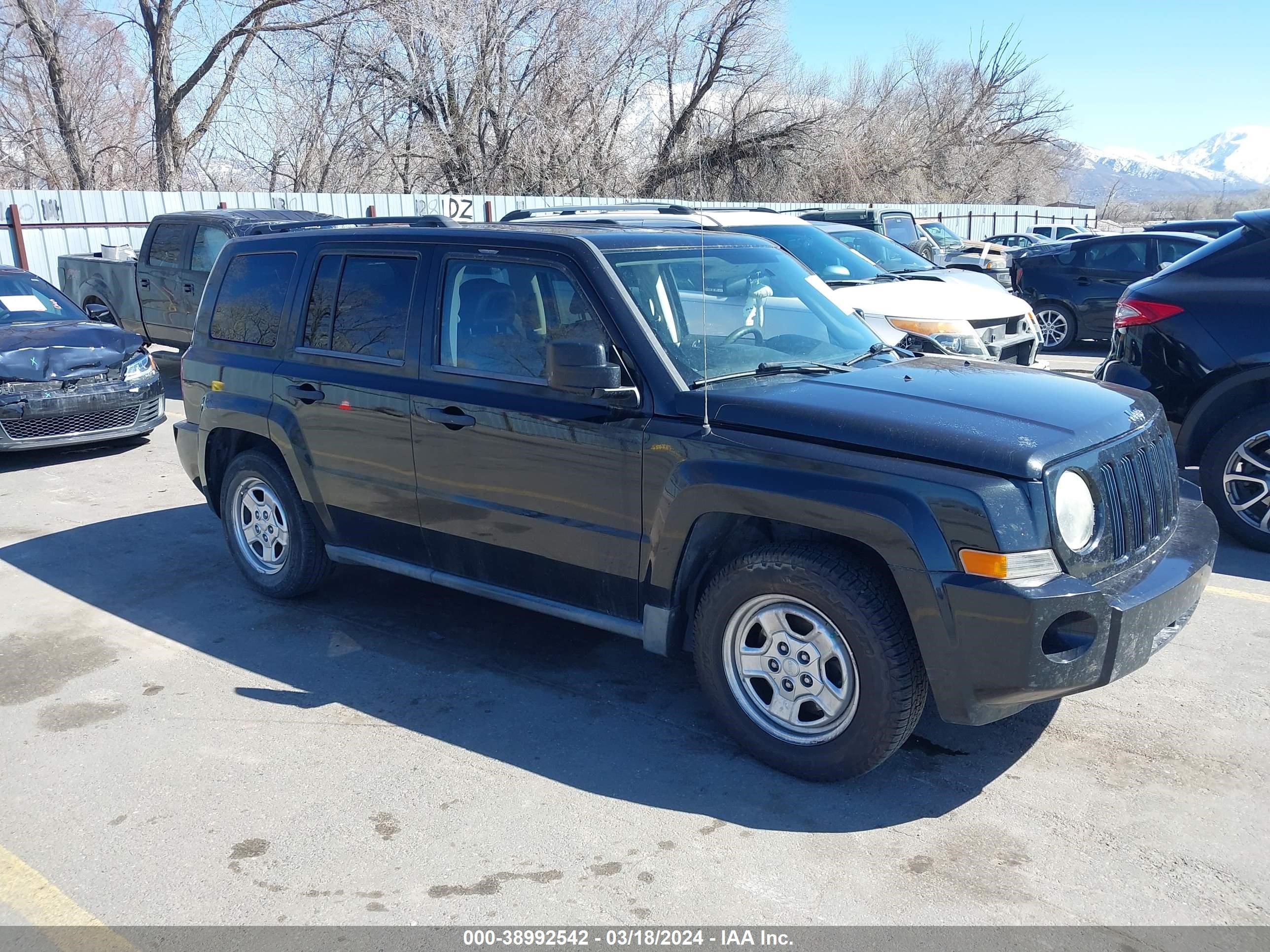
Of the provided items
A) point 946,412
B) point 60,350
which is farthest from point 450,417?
point 60,350

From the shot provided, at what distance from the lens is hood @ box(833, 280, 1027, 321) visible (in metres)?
9.12

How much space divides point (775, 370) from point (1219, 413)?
3.63 metres

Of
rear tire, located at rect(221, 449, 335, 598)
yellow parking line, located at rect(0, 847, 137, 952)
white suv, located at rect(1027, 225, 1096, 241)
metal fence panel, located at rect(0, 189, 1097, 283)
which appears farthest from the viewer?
white suv, located at rect(1027, 225, 1096, 241)

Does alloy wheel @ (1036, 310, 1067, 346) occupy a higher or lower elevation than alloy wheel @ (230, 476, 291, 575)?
higher

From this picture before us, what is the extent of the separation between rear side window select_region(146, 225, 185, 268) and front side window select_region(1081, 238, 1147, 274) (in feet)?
39.6

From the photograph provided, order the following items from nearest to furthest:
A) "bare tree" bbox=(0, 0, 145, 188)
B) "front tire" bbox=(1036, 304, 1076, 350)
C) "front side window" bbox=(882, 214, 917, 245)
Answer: "front tire" bbox=(1036, 304, 1076, 350)
"front side window" bbox=(882, 214, 917, 245)
"bare tree" bbox=(0, 0, 145, 188)

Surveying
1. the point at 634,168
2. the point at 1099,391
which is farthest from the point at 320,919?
the point at 634,168

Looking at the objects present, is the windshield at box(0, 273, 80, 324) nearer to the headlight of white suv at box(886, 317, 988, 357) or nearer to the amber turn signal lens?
the headlight of white suv at box(886, 317, 988, 357)

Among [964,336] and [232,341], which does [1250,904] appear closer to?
[232,341]

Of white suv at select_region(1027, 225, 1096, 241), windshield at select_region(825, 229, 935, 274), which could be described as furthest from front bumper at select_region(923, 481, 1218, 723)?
white suv at select_region(1027, 225, 1096, 241)

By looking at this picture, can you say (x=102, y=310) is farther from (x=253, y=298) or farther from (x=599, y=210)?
(x=599, y=210)

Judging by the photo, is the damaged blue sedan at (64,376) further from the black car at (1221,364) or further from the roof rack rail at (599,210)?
the black car at (1221,364)

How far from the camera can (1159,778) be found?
3.75m

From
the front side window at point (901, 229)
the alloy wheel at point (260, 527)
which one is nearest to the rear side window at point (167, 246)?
the alloy wheel at point (260, 527)
